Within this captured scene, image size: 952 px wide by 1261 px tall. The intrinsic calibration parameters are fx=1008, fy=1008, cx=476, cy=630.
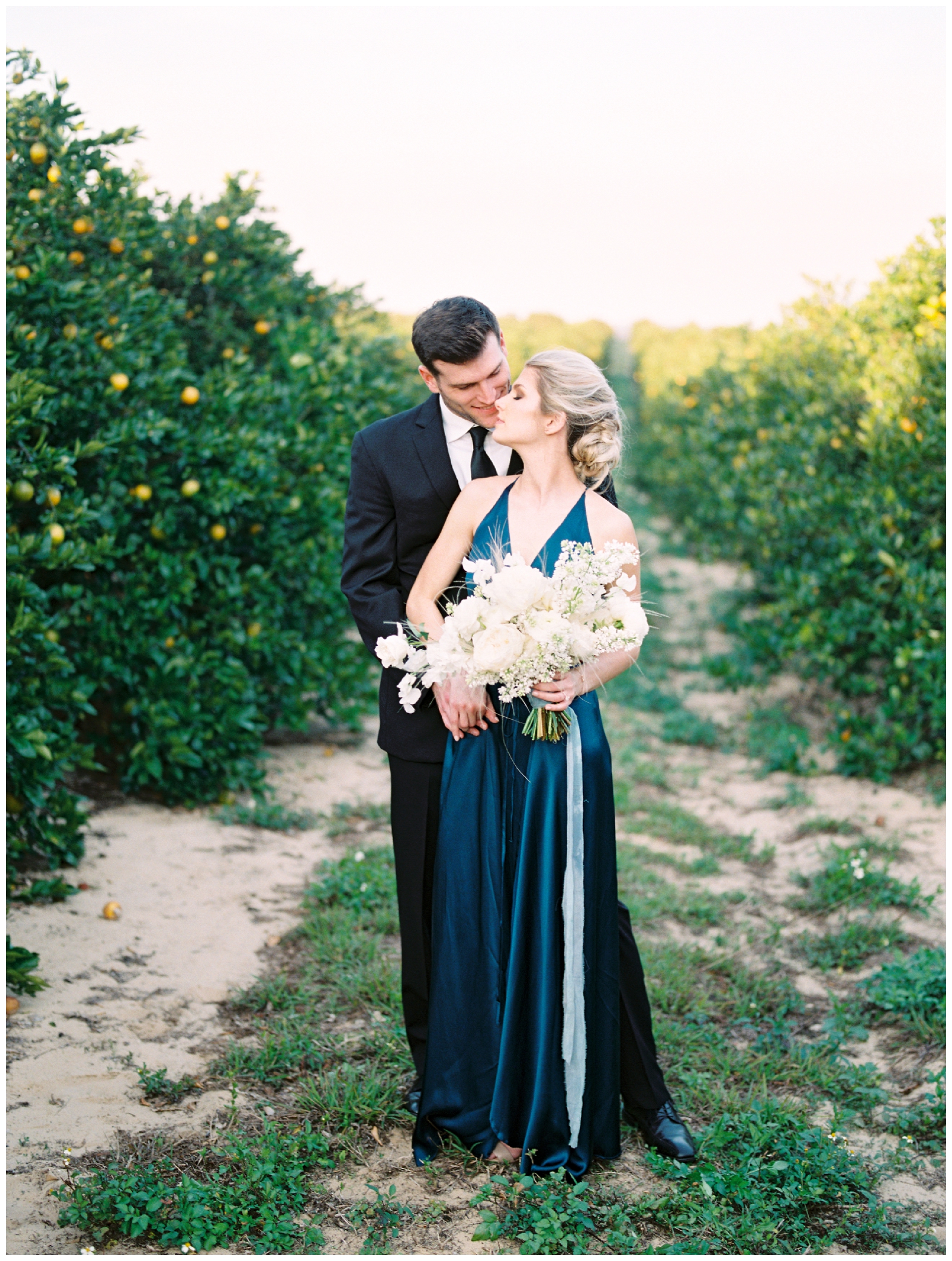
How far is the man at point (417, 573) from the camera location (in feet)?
9.50

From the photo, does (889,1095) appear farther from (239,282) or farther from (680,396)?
(680,396)

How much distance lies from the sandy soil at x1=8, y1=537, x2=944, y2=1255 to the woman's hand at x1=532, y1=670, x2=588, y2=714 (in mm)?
1349

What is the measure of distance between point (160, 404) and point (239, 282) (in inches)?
59.4

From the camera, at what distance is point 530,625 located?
2.41 meters

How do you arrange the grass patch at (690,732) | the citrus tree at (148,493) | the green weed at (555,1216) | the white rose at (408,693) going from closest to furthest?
the green weed at (555,1216) < the white rose at (408,693) < the citrus tree at (148,493) < the grass patch at (690,732)

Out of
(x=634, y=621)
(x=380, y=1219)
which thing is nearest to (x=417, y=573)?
(x=634, y=621)

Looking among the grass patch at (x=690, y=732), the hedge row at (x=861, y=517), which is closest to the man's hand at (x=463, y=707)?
the hedge row at (x=861, y=517)

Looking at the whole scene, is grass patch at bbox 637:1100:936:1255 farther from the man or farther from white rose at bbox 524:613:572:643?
white rose at bbox 524:613:572:643

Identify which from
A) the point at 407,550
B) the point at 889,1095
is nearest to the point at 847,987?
the point at 889,1095

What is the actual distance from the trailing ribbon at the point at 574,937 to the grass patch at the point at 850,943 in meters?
1.85

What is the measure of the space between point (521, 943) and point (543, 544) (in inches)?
42.1

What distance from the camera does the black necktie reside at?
2979 millimetres

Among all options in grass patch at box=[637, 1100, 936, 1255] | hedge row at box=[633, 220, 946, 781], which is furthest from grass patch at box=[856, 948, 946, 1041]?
hedge row at box=[633, 220, 946, 781]

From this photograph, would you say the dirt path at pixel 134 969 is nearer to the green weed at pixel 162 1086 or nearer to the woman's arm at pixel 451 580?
the green weed at pixel 162 1086
